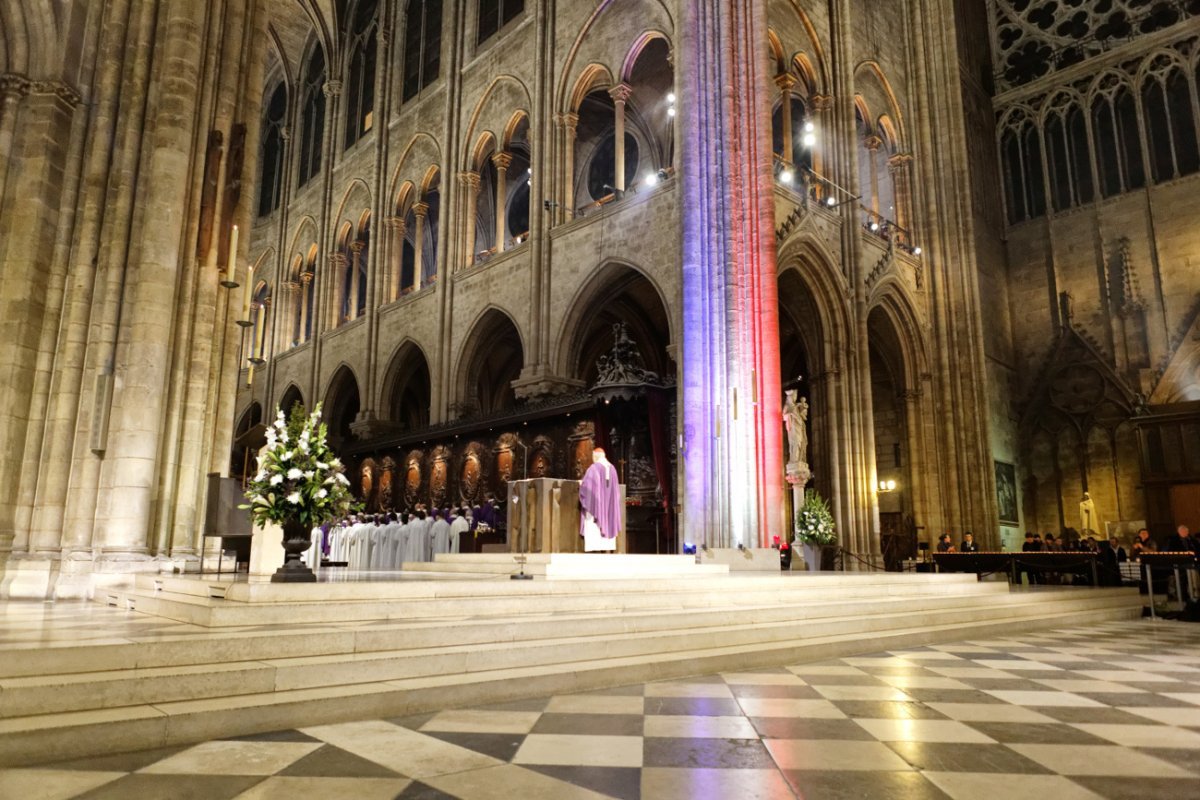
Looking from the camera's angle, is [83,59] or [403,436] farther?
[403,436]

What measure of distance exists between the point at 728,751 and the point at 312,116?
110ft

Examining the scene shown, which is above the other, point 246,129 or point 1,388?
point 246,129

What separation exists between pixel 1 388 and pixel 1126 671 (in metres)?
12.1

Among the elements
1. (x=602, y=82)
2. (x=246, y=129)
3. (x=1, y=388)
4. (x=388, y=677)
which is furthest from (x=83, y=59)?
(x=602, y=82)

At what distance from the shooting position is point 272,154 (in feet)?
110

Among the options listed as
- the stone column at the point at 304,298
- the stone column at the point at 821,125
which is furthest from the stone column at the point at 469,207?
the stone column at the point at 304,298

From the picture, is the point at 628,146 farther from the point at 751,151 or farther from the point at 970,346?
the point at 970,346

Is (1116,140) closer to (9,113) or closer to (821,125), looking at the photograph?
(821,125)

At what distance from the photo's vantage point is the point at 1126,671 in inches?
232

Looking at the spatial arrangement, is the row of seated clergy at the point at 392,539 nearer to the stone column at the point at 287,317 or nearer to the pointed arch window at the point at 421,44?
the stone column at the point at 287,317

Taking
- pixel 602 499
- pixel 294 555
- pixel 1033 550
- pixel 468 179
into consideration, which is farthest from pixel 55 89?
pixel 1033 550

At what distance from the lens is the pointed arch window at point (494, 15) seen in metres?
22.2

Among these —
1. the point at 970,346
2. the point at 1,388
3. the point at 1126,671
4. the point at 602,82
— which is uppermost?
the point at 602,82

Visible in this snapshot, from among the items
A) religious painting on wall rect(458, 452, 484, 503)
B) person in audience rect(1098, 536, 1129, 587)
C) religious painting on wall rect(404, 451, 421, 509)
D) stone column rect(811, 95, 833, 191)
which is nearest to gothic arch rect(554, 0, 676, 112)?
stone column rect(811, 95, 833, 191)
